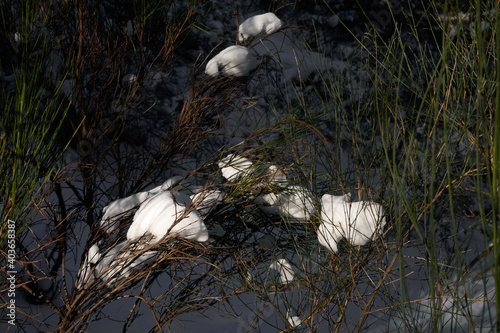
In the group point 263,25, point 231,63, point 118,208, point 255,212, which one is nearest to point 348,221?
point 255,212

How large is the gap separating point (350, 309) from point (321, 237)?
64.7 inches

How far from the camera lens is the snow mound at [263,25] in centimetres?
205

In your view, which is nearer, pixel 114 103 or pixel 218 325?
pixel 114 103

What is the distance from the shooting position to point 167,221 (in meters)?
1.30

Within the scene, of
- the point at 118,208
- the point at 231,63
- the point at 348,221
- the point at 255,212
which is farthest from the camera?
the point at 231,63

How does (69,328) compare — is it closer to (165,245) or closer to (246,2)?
(165,245)

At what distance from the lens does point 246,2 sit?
370 cm

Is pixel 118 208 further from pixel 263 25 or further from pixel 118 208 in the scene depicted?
pixel 263 25

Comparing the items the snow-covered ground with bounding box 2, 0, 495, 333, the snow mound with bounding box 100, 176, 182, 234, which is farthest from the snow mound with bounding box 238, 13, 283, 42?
the snow mound with bounding box 100, 176, 182, 234

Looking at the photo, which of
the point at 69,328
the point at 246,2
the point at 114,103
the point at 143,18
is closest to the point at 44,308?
the point at 69,328

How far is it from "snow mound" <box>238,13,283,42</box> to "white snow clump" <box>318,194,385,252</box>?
101cm

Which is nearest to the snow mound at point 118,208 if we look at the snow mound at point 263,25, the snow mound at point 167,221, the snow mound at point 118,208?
the snow mound at point 118,208

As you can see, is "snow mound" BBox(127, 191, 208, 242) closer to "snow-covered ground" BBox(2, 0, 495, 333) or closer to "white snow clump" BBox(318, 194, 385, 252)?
"snow-covered ground" BBox(2, 0, 495, 333)

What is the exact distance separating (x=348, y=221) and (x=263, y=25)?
1.15 metres
